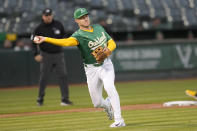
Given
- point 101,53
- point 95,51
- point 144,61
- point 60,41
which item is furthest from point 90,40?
point 144,61

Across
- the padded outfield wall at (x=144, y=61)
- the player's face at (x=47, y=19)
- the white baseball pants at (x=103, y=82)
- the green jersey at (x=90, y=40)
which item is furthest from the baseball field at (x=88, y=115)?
the padded outfield wall at (x=144, y=61)

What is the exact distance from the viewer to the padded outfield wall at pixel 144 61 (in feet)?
63.6

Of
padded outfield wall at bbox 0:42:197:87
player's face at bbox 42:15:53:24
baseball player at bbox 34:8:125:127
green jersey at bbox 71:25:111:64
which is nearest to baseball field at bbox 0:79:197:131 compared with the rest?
baseball player at bbox 34:8:125:127

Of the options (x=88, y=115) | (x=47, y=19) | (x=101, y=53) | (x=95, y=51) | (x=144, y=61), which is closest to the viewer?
(x=101, y=53)

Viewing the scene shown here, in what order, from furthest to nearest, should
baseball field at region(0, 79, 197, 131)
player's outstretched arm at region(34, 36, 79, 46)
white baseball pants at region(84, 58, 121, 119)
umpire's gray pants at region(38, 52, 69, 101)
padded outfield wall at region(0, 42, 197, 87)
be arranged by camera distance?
padded outfield wall at region(0, 42, 197, 87), umpire's gray pants at region(38, 52, 69, 101), baseball field at region(0, 79, 197, 131), white baseball pants at region(84, 58, 121, 119), player's outstretched arm at region(34, 36, 79, 46)

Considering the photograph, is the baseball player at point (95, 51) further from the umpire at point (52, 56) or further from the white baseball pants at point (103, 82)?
the umpire at point (52, 56)

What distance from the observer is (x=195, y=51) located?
20828 millimetres

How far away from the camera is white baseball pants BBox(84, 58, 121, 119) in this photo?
291 inches

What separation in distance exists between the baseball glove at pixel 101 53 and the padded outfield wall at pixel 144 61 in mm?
11756

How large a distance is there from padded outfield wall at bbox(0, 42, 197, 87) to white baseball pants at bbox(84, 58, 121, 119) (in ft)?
37.3

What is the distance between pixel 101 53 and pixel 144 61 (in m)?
13.0

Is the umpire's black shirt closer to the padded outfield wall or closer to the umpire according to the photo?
the umpire

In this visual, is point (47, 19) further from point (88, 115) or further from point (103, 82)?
point (103, 82)

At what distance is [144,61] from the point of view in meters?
20.3
